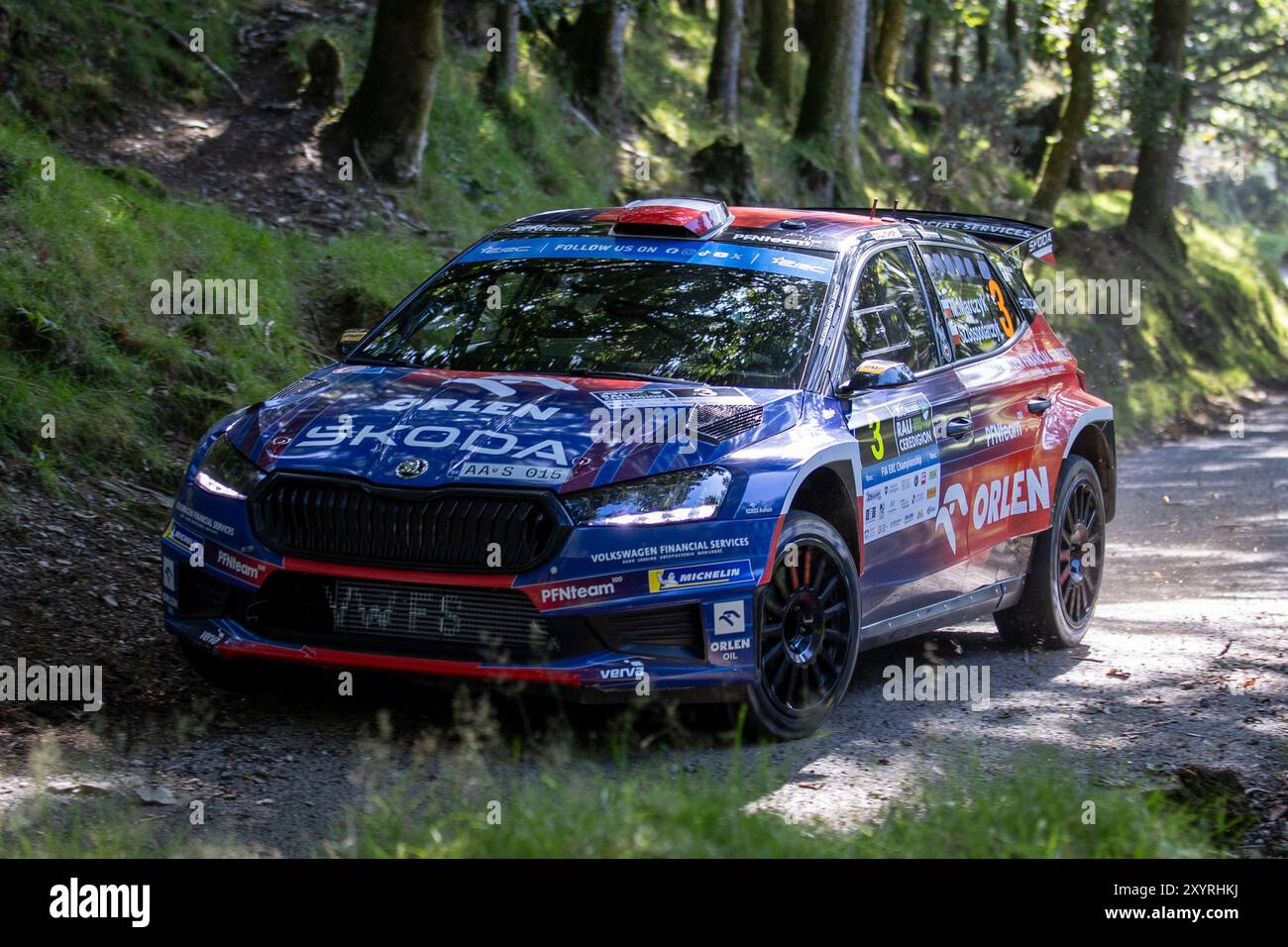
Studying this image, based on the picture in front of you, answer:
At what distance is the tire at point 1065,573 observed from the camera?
27.4 ft

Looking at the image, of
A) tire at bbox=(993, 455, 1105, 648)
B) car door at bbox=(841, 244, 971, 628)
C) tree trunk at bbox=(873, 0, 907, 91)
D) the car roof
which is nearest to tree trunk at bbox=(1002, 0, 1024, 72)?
tree trunk at bbox=(873, 0, 907, 91)

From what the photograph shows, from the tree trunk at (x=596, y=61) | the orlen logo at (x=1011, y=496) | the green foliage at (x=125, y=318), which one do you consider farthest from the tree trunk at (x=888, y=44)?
the orlen logo at (x=1011, y=496)

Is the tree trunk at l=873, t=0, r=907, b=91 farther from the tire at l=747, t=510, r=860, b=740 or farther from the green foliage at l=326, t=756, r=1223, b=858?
the green foliage at l=326, t=756, r=1223, b=858

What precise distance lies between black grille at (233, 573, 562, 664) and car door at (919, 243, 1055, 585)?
8.42ft

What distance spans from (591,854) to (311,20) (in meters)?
14.7

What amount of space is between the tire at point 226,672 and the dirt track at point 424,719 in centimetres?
11

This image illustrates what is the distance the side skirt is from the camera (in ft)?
22.2

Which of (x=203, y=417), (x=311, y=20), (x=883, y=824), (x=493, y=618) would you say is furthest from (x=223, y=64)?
(x=883, y=824)

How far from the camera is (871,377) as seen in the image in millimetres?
6520

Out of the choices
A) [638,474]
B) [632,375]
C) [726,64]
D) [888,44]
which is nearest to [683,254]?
[632,375]
